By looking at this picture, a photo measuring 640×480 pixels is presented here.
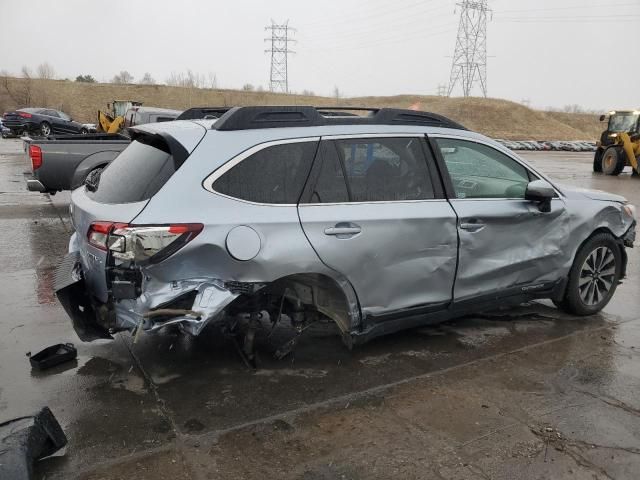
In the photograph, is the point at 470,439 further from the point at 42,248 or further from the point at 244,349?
the point at 42,248

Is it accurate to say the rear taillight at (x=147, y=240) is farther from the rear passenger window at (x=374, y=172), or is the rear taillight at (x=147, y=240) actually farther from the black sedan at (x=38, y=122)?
the black sedan at (x=38, y=122)

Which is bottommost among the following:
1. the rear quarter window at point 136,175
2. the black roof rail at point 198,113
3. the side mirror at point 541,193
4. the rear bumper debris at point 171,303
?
the rear bumper debris at point 171,303

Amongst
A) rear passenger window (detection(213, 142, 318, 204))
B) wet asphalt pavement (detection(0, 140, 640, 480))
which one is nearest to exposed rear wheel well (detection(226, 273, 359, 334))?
wet asphalt pavement (detection(0, 140, 640, 480))

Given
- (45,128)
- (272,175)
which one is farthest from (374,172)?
(45,128)

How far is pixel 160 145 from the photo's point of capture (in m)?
3.60

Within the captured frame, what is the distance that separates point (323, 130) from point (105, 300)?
1.78 meters

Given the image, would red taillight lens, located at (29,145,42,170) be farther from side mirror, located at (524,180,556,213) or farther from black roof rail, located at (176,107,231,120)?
side mirror, located at (524,180,556,213)

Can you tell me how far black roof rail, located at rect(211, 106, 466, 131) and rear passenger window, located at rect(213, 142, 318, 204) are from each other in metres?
0.19

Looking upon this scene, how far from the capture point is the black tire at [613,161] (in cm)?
2089

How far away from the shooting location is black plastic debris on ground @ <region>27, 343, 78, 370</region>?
3869 millimetres

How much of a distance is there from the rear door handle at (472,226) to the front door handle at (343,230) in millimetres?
909

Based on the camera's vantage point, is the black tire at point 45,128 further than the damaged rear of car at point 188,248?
Yes

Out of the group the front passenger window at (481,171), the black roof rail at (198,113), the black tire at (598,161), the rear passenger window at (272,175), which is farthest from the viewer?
the black tire at (598,161)

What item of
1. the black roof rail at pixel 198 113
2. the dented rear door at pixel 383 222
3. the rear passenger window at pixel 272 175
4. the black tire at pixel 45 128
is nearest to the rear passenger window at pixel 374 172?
the dented rear door at pixel 383 222
